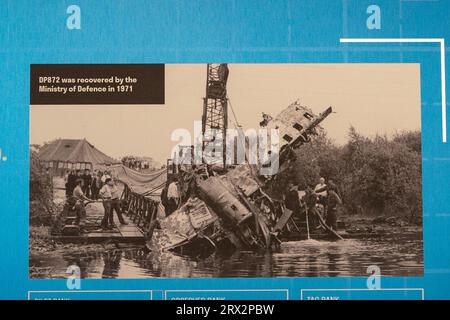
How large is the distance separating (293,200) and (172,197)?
0.80 meters

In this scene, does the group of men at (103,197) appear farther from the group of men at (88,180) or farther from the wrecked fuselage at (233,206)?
the wrecked fuselage at (233,206)

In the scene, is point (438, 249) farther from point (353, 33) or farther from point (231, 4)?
point (231, 4)

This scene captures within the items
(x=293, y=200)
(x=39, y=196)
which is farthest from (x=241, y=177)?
(x=39, y=196)

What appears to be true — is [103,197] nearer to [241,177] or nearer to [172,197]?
[172,197]

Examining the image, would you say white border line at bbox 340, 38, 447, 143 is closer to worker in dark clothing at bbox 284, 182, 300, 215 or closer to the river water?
the river water

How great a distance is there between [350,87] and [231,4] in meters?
0.95

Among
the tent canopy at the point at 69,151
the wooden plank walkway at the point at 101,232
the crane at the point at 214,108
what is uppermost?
the crane at the point at 214,108

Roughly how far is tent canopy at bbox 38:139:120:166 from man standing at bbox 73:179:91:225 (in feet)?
0.53

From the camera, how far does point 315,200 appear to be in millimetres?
4410

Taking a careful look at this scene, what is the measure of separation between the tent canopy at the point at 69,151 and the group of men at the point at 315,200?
1.26 m

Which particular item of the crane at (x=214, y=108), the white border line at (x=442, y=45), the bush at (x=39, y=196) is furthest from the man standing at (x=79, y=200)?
the white border line at (x=442, y=45)

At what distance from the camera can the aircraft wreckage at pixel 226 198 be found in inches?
173

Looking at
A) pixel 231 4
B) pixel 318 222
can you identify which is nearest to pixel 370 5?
pixel 231 4

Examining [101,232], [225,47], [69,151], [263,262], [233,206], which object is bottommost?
[263,262]
